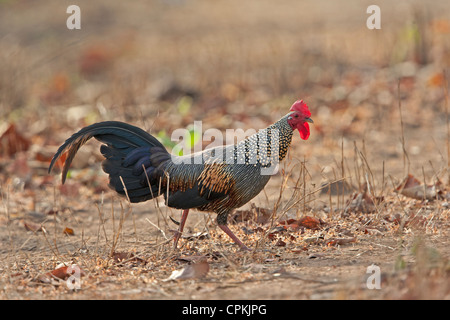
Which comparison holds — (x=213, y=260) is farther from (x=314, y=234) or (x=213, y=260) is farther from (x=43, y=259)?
(x=43, y=259)

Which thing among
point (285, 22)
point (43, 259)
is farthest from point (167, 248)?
point (285, 22)

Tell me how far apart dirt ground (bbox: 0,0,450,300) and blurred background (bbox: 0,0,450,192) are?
47mm

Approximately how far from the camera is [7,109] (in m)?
9.80

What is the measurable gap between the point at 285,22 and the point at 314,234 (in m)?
14.4

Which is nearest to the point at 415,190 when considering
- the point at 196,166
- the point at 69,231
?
the point at 196,166

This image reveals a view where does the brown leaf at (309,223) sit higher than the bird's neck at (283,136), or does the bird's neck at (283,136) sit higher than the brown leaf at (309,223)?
the bird's neck at (283,136)

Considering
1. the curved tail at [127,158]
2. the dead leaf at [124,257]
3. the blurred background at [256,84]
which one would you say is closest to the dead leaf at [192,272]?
the dead leaf at [124,257]

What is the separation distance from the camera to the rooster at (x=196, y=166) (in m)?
4.77

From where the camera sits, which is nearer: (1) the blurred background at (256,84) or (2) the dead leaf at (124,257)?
(2) the dead leaf at (124,257)

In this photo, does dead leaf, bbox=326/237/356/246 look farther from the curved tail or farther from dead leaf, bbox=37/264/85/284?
dead leaf, bbox=37/264/85/284

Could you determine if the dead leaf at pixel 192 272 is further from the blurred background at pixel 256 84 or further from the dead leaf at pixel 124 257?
the blurred background at pixel 256 84

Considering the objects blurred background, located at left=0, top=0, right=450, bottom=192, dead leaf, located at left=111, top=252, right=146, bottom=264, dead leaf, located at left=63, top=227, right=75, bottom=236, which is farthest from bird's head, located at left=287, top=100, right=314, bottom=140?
dead leaf, located at left=63, top=227, right=75, bottom=236

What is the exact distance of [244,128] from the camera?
356 inches

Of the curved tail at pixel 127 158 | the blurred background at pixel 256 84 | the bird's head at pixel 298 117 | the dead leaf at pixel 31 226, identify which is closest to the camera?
the bird's head at pixel 298 117
